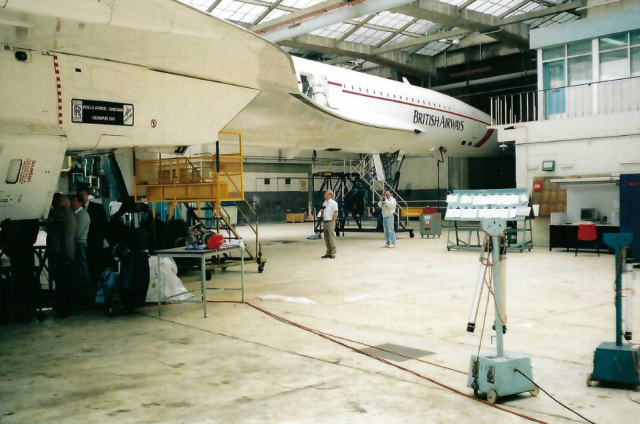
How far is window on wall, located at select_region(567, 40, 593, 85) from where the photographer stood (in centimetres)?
1902

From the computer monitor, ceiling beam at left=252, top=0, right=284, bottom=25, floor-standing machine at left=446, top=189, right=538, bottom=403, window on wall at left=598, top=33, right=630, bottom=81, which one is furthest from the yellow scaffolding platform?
window on wall at left=598, top=33, right=630, bottom=81

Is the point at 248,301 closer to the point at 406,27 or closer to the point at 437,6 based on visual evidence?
the point at 437,6

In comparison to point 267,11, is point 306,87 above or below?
below

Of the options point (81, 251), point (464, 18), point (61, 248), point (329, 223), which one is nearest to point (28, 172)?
point (61, 248)

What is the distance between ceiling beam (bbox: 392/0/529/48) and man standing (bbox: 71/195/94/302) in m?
16.3

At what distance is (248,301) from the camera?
853 cm

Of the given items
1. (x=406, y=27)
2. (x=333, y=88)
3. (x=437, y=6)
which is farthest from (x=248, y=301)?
(x=406, y=27)

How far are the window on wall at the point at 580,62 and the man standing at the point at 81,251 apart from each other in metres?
16.8

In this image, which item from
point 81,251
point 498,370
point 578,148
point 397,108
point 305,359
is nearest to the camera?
point 498,370

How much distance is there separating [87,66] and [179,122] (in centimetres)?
129

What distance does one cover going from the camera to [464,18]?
24.2 meters

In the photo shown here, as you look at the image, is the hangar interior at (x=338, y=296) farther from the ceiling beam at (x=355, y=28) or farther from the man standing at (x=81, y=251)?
the ceiling beam at (x=355, y=28)

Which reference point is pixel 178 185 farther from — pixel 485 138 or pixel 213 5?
pixel 485 138

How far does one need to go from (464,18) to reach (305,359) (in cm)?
2205
